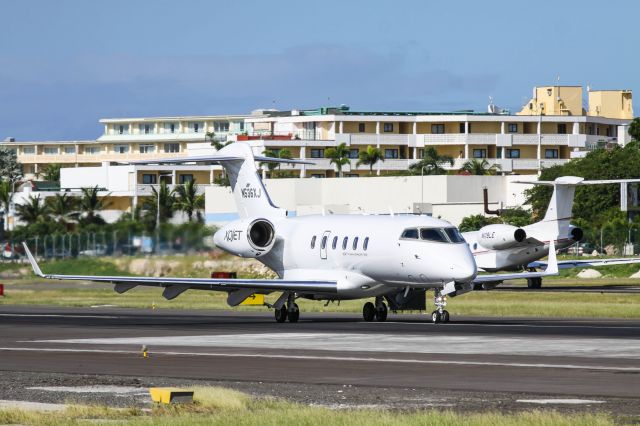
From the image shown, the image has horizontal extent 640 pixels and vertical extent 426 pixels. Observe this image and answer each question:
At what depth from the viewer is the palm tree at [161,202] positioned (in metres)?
64.6

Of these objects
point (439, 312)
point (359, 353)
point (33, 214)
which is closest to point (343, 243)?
point (439, 312)

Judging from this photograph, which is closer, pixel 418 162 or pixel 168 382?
pixel 168 382

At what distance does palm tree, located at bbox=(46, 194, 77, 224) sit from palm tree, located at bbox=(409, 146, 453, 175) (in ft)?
212

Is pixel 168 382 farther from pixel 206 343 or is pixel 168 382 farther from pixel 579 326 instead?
pixel 579 326

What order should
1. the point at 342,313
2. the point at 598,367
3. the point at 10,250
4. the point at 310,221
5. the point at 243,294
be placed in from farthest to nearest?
1. the point at 10,250
2. the point at 342,313
3. the point at 310,221
4. the point at 243,294
5. the point at 598,367

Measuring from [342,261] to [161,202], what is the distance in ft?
264

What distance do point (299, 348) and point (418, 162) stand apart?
137 meters

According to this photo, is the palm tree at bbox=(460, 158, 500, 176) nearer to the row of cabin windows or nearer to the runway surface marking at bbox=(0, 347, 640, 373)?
the row of cabin windows

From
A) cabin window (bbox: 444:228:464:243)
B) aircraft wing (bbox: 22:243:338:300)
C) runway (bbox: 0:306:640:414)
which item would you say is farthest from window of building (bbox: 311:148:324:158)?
cabin window (bbox: 444:228:464:243)

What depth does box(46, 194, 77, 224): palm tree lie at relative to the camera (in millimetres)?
86475

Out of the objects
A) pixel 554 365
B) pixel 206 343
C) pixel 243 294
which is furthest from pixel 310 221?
pixel 554 365

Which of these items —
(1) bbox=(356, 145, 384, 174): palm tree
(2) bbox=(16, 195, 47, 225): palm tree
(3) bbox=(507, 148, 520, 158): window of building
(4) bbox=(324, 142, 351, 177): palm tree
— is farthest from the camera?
(3) bbox=(507, 148, 520, 158): window of building

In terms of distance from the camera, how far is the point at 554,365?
25.9 meters

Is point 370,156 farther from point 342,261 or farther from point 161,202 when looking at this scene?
point 342,261
